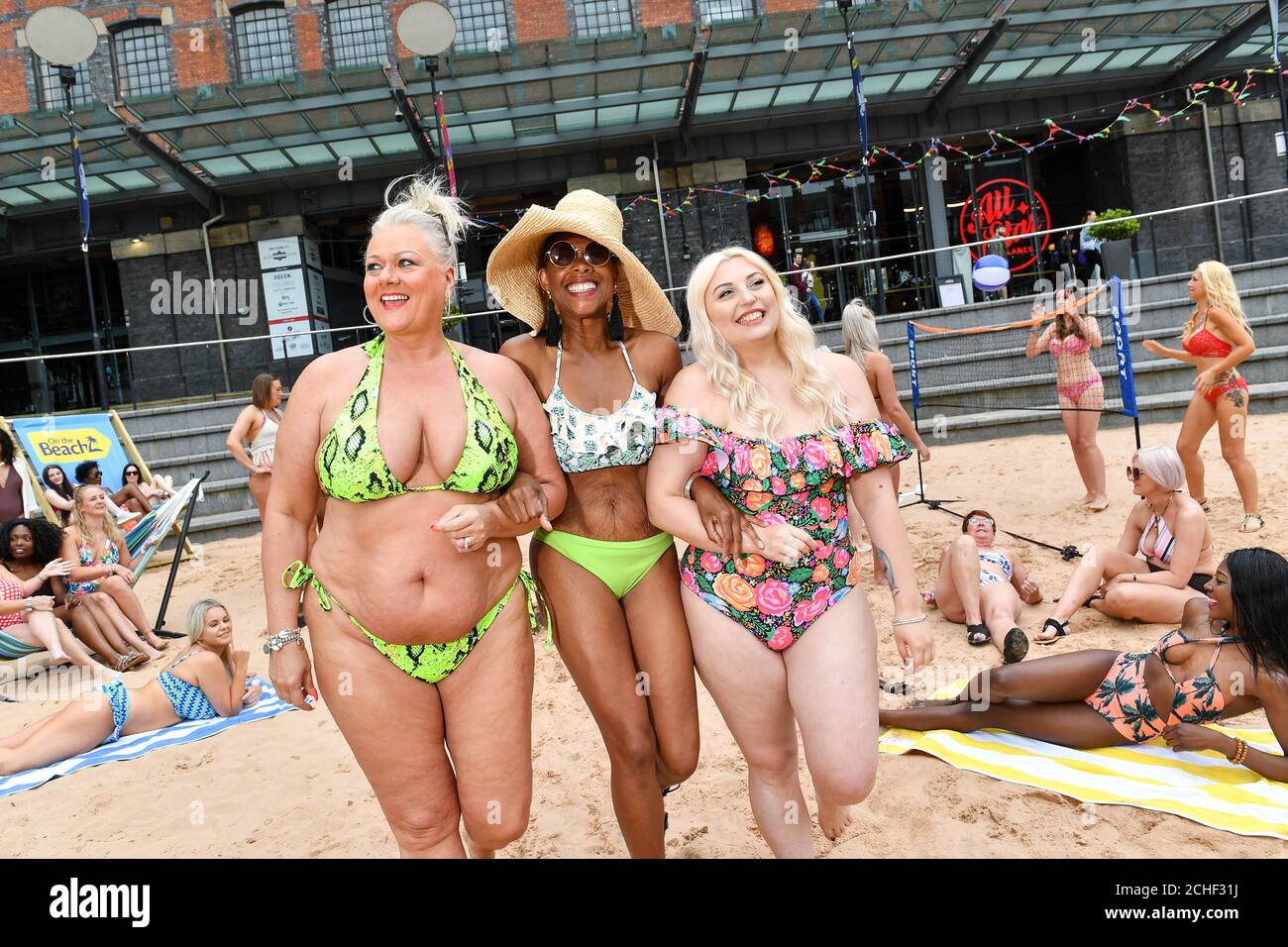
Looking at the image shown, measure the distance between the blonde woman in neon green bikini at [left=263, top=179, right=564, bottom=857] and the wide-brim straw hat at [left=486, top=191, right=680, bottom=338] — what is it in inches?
14.4

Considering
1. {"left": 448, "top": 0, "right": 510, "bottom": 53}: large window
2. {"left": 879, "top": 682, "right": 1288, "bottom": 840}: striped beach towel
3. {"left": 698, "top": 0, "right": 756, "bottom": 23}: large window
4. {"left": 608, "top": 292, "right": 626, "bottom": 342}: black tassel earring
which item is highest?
{"left": 448, "top": 0, "right": 510, "bottom": 53}: large window

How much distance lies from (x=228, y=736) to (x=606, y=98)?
41.4ft

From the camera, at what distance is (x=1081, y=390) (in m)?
8.04

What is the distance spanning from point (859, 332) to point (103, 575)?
6121 mm

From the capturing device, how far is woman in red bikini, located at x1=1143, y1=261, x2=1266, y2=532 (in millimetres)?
6762

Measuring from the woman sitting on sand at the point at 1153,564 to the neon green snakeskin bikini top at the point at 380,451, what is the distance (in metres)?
4.17

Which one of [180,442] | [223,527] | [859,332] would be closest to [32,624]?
[223,527]

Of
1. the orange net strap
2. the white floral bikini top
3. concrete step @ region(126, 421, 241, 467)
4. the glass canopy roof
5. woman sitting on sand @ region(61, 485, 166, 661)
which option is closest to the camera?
the white floral bikini top

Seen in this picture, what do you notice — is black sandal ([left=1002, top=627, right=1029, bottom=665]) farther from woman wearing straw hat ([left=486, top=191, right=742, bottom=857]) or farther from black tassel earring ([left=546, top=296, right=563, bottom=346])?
black tassel earring ([left=546, top=296, right=563, bottom=346])

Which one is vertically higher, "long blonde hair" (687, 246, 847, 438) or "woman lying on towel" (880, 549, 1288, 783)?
"long blonde hair" (687, 246, 847, 438)

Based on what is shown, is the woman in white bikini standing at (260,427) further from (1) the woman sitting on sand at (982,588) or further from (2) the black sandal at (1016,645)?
(2) the black sandal at (1016,645)

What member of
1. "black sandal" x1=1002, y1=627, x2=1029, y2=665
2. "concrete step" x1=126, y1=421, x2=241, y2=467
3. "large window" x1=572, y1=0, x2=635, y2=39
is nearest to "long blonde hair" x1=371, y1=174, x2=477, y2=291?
"black sandal" x1=1002, y1=627, x2=1029, y2=665

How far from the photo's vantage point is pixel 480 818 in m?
2.47
